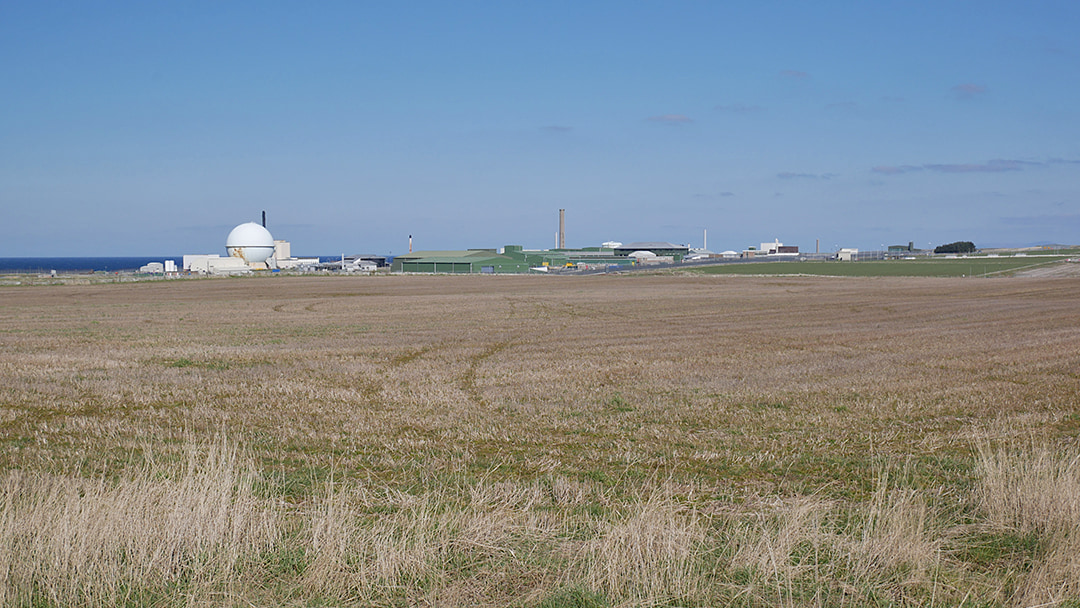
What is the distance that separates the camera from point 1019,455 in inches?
448

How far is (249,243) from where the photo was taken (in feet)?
435

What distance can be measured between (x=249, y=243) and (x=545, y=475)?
132 meters

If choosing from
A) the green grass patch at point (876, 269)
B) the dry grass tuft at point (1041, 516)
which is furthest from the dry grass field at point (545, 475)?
the green grass patch at point (876, 269)

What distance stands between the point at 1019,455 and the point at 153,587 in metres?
11.1

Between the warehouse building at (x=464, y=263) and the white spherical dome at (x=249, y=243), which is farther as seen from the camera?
the warehouse building at (x=464, y=263)

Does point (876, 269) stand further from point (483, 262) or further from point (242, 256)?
point (242, 256)

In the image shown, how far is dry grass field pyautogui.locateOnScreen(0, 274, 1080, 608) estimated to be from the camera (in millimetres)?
6898

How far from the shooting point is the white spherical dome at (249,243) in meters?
133

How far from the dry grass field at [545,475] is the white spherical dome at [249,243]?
112 metres

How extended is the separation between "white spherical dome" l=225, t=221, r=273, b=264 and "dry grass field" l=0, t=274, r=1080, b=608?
367 ft

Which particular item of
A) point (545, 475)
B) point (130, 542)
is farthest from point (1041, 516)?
point (130, 542)

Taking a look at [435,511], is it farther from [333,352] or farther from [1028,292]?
[1028,292]

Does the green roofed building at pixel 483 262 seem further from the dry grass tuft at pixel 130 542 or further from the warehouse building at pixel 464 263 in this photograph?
the dry grass tuft at pixel 130 542

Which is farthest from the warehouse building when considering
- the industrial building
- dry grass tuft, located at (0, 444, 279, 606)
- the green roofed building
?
dry grass tuft, located at (0, 444, 279, 606)
